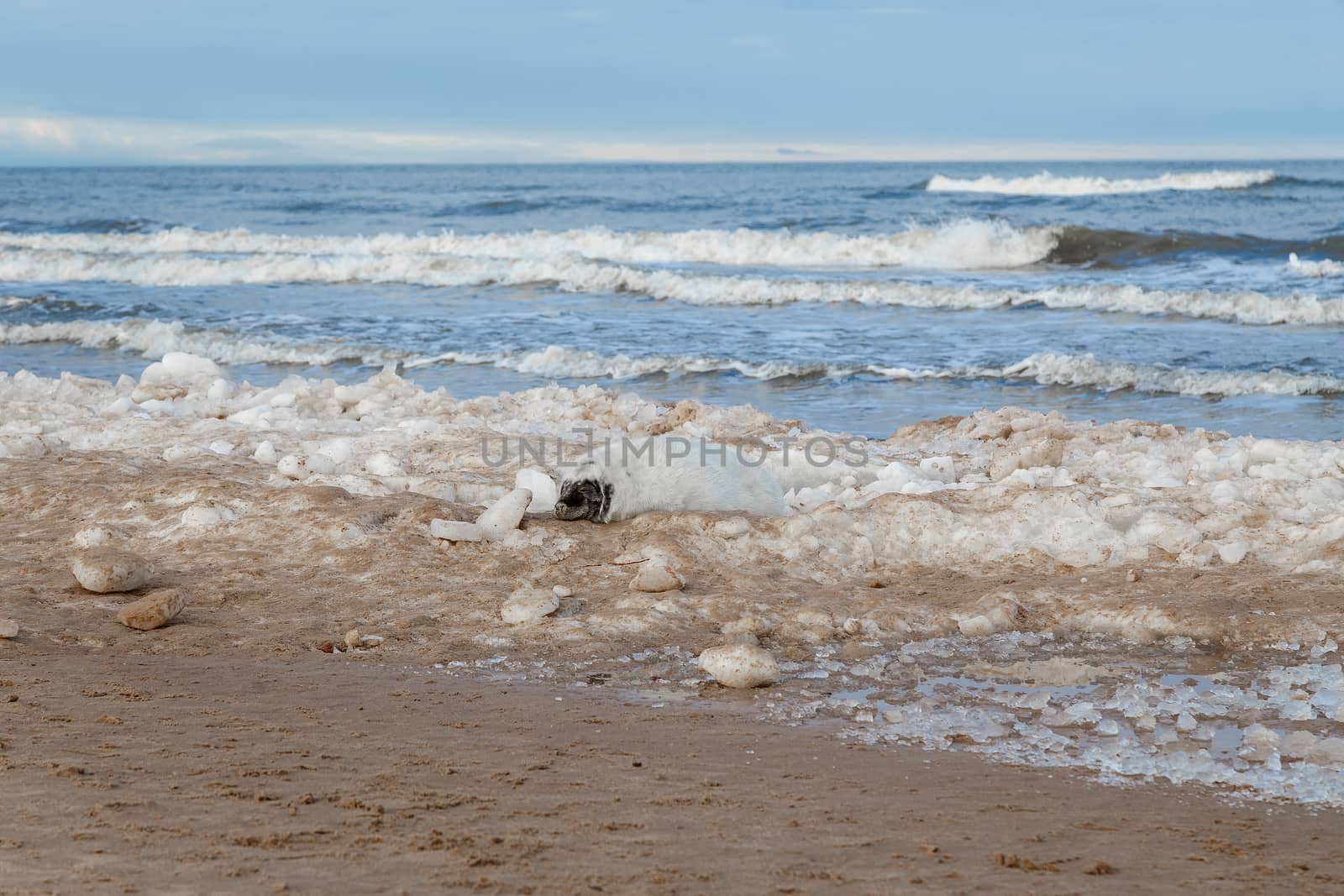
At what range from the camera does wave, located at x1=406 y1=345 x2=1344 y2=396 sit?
10.0 metres

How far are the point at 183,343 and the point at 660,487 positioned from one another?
32.9 ft

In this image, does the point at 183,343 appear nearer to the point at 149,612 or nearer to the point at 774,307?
the point at 774,307

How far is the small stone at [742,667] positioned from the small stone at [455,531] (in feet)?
4.98

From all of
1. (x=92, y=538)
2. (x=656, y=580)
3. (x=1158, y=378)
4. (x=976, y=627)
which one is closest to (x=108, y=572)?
(x=92, y=538)

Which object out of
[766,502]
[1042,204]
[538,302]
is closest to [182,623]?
[766,502]

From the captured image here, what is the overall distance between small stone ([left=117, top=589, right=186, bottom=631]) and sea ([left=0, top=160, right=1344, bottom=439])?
5.65 metres

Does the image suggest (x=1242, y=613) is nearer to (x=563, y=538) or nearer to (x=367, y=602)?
(x=563, y=538)

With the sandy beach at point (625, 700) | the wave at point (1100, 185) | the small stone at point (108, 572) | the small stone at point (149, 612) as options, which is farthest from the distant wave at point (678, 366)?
the wave at point (1100, 185)

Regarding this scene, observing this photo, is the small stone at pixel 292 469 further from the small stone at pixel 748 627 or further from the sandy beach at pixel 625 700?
the small stone at pixel 748 627

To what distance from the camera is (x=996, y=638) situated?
13.4 feet

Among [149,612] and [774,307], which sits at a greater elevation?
[774,307]

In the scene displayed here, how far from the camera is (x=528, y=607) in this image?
4.20 metres

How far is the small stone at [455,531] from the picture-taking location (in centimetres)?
483

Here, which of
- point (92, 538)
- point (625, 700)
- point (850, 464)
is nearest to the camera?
point (625, 700)
